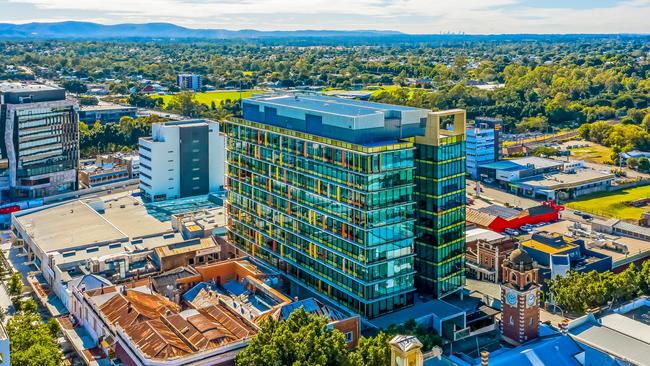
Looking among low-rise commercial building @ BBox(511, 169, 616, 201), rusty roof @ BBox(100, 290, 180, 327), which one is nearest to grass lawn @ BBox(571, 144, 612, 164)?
low-rise commercial building @ BBox(511, 169, 616, 201)

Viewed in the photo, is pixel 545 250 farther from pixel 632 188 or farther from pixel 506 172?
pixel 632 188

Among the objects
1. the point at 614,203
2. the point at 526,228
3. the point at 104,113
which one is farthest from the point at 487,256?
the point at 104,113

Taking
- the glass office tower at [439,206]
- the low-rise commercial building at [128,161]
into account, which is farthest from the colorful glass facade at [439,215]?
the low-rise commercial building at [128,161]

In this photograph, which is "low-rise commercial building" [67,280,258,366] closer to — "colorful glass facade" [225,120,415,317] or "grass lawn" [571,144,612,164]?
"colorful glass facade" [225,120,415,317]

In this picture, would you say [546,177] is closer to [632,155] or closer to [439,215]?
[632,155]

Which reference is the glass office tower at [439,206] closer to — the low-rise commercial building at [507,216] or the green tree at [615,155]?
the low-rise commercial building at [507,216]

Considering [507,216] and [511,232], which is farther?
[507,216]
